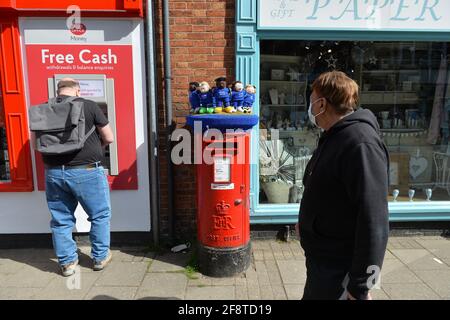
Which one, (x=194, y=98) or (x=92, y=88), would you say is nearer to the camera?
(x=194, y=98)

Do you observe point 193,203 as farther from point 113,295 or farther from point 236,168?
point 113,295

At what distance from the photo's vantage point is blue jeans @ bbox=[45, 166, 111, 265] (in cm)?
344

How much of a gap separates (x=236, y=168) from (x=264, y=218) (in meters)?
1.13

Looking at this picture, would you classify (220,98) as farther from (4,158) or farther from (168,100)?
(4,158)

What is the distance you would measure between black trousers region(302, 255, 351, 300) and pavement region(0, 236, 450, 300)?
1385mm

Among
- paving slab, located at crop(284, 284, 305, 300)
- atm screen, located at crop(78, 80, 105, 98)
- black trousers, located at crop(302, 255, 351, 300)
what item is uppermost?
atm screen, located at crop(78, 80, 105, 98)

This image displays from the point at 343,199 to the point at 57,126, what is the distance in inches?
103

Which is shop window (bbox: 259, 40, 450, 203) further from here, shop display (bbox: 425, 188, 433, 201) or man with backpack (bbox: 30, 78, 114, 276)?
man with backpack (bbox: 30, 78, 114, 276)

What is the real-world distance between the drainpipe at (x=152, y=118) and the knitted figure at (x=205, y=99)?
733mm

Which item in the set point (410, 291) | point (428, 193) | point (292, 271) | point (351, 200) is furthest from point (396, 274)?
point (351, 200)

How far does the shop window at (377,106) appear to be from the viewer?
4434 mm

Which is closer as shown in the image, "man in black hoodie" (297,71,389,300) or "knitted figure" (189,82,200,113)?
"man in black hoodie" (297,71,389,300)

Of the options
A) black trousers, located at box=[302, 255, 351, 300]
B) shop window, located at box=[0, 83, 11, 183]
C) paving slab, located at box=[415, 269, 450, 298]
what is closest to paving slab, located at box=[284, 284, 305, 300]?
paving slab, located at box=[415, 269, 450, 298]

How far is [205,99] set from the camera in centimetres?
342
